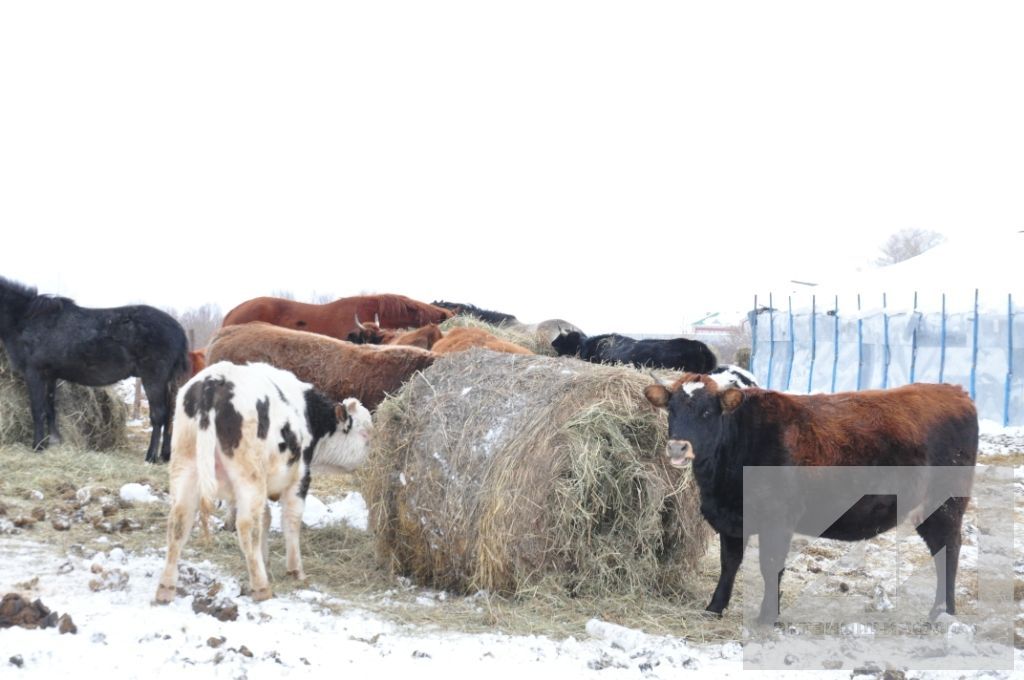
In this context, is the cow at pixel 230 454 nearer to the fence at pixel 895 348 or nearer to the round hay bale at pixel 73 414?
the round hay bale at pixel 73 414

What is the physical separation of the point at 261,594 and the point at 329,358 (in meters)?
4.13

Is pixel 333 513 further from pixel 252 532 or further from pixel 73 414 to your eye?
pixel 73 414

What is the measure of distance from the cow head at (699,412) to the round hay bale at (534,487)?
51cm

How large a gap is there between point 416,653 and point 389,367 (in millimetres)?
4487

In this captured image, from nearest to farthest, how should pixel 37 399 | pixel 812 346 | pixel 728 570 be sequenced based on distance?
pixel 728 570
pixel 37 399
pixel 812 346

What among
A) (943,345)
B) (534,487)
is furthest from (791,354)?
(534,487)

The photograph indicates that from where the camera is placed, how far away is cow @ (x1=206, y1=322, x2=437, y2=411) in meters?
8.98

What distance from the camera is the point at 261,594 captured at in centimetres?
568

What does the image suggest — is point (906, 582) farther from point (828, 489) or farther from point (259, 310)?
point (259, 310)

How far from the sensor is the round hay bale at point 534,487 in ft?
19.7

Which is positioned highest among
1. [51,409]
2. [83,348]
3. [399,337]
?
[399,337]

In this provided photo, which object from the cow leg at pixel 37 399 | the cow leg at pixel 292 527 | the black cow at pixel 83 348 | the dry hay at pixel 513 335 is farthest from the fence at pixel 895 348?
the cow leg at pixel 37 399

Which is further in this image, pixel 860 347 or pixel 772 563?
pixel 860 347

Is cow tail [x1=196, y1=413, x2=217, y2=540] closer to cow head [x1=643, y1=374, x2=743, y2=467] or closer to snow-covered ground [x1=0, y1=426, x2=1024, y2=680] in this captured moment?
snow-covered ground [x1=0, y1=426, x2=1024, y2=680]
